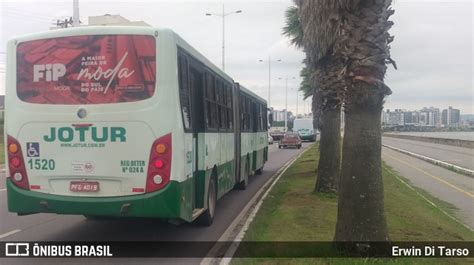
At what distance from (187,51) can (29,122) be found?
2595mm

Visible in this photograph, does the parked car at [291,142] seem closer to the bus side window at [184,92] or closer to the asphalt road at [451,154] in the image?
the asphalt road at [451,154]

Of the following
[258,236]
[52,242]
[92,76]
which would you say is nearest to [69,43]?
[92,76]

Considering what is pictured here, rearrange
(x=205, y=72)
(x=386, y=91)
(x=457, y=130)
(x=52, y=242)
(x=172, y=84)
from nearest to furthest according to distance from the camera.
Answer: (x=386, y=91)
(x=172, y=84)
(x=52, y=242)
(x=205, y=72)
(x=457, y=130)

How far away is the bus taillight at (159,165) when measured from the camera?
24.6 feet

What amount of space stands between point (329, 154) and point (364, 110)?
8228mm

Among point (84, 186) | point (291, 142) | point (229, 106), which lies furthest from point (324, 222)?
point (291, 142)

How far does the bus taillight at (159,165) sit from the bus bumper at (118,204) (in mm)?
97

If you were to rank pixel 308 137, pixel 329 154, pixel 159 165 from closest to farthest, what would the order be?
pixel 159 165
pixel 329 154
pixel 308 137

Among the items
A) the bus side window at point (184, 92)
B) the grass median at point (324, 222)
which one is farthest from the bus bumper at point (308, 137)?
the bus side window at point (184, 92)

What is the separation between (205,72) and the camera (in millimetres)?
9969

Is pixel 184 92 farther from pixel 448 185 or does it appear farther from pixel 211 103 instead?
pixel 448 185

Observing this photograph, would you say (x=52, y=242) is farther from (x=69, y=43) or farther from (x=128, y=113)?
(x=69, y=43)

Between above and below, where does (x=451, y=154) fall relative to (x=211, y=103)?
below

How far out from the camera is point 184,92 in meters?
8.26
